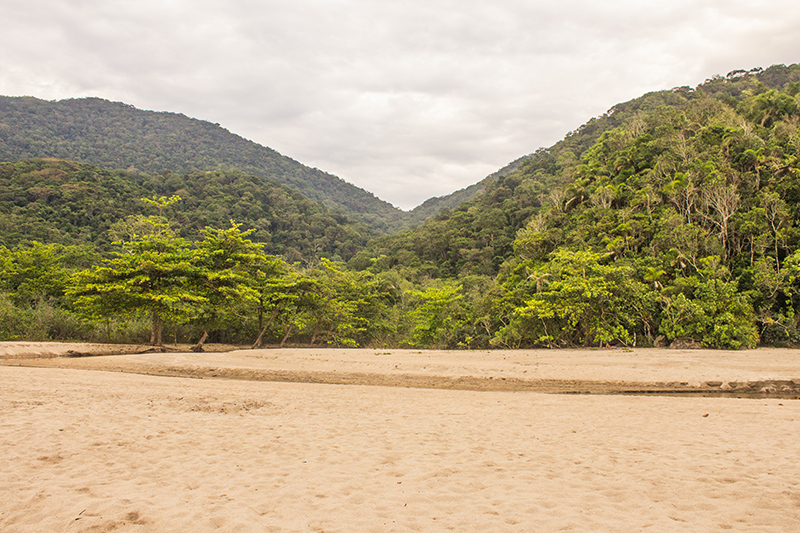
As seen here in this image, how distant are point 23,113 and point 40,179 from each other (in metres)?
134

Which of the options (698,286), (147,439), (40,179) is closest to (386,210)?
(40,179)

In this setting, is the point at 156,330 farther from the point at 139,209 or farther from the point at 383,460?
the point at 139,209

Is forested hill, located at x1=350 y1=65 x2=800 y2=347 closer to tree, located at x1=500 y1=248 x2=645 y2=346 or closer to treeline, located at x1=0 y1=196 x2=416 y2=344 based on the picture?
tree, located at x1=500 y1=248 x2=645 y2=346

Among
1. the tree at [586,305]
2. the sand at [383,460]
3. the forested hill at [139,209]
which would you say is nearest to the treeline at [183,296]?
the forested hill at [139,209]

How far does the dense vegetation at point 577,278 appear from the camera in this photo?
19.7m

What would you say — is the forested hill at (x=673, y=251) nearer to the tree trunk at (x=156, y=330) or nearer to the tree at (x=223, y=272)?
the tree at (x=223, y=272)

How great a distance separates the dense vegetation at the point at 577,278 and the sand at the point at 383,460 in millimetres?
10720

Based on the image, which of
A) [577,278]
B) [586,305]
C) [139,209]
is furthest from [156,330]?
[139,209]

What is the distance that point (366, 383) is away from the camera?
510 inches

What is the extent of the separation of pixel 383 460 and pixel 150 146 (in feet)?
600

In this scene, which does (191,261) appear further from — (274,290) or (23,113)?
(23,113)

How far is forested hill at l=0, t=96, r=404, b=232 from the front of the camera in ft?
Result: 412

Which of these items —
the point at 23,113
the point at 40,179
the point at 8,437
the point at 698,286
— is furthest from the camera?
the point at 23,113

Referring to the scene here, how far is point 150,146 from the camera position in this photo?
148 meters
